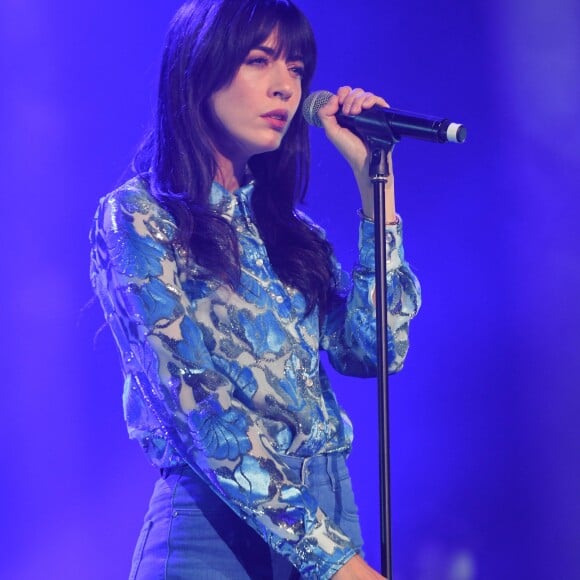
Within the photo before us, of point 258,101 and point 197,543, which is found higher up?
point 258,101

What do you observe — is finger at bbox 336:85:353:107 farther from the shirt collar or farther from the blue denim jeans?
the blue denim jeans

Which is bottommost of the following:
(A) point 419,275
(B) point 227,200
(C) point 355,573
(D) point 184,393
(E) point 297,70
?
(C) point 355,573

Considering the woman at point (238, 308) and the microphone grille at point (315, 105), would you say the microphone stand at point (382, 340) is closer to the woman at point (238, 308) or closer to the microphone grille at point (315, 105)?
the woman at point (238, 308)

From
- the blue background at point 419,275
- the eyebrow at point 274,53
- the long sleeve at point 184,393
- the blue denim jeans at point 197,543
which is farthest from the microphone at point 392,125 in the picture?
the blue background at point 419,275

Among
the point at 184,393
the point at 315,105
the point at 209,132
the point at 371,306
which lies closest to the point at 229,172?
the point at 209,132

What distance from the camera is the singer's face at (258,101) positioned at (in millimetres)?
1421

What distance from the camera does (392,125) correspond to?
1.22 metres

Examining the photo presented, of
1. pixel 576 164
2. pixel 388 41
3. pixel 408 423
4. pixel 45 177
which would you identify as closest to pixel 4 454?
pixel 45 177

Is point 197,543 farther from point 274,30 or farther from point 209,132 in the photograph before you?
point 274,30

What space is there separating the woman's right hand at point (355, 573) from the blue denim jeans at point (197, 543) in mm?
120

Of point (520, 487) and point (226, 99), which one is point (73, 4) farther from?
point (520, 487)

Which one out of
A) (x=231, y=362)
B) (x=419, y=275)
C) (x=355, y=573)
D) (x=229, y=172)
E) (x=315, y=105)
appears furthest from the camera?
(x=419, y=275)

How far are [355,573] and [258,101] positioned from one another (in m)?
0.68

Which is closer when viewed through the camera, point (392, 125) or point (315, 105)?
point (392, 125)
